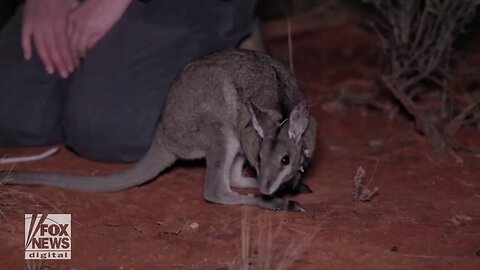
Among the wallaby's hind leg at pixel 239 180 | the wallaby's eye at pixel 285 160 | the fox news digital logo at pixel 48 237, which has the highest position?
the wallaby's eye at pixel 285 160

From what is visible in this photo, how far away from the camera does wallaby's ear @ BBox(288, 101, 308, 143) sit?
13.6ft

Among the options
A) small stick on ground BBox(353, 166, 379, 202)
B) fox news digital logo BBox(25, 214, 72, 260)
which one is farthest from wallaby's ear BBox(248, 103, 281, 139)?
fox news digital logo BBox(25, 214, 72, 260)

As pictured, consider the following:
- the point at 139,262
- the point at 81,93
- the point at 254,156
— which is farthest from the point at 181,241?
the point at 81,93

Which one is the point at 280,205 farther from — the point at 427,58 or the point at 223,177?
the point at 427,58

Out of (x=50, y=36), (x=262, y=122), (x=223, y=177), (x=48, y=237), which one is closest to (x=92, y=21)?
(x=50, y=36)

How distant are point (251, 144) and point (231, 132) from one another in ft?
0.68

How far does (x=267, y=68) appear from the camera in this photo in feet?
15.1

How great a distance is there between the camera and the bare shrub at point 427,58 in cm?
553

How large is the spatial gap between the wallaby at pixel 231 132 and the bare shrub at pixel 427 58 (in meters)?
1.23

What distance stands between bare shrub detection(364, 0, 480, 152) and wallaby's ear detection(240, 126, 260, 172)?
1.49 metres

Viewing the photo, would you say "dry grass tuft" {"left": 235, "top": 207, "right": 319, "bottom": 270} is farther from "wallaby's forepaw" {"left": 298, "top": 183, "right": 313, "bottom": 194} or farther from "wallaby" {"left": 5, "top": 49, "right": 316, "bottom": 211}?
"wallaby's forepaw" {"left": 298, "top": 183, "right": 313, "bottom": 194}

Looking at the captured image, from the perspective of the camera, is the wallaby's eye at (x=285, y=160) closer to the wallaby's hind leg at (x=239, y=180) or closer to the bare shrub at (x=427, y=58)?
the wallaby's hind leg at (x=239, y=180)

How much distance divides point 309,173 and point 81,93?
1442 mm

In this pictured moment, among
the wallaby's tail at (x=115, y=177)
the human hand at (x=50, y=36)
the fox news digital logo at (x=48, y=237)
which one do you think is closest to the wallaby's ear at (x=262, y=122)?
the wallaby's tail at (x=115, y=177)
